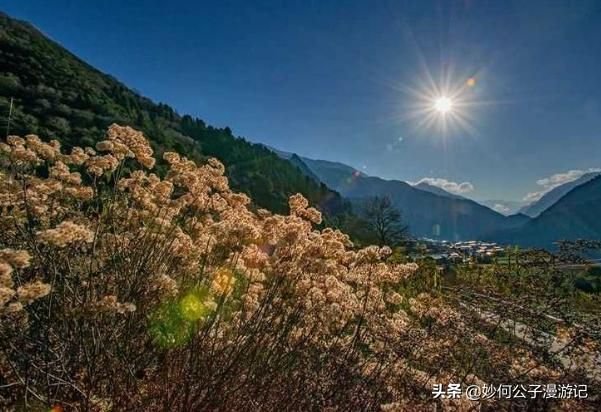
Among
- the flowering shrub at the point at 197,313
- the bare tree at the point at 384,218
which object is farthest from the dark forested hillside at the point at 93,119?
the bare tree at the point at 384,218

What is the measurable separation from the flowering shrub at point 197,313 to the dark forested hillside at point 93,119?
255cm

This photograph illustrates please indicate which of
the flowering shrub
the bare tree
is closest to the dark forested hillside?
the flowering shrub

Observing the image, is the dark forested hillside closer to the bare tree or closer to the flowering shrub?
the flowering shrub

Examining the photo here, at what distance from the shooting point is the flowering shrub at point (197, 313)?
127 inches

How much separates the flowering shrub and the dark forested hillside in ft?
8.36

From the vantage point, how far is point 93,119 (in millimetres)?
49875

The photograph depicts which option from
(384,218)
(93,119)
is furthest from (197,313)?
(93,119)

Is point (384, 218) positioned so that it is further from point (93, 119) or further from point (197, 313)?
point (197, 313)

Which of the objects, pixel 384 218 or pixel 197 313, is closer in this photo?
pixel 197 313

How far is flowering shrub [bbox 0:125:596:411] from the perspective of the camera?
10.6ft

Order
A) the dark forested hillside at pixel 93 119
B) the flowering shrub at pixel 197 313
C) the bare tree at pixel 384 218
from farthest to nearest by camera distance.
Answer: the bare tree at pixel 384 218 < the dark forested hillside at pixel 93 119 < the flowering shrub at pixel 197 313

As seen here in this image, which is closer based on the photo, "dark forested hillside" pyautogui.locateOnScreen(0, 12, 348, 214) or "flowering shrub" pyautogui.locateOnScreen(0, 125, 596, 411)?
"flowering shrub" pyautogui.locateOnScreen(0, 125, 596, 411)

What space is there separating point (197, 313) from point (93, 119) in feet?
179

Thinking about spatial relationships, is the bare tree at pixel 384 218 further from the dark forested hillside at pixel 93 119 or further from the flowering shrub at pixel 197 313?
the flowering shrub at pixel 197 313
